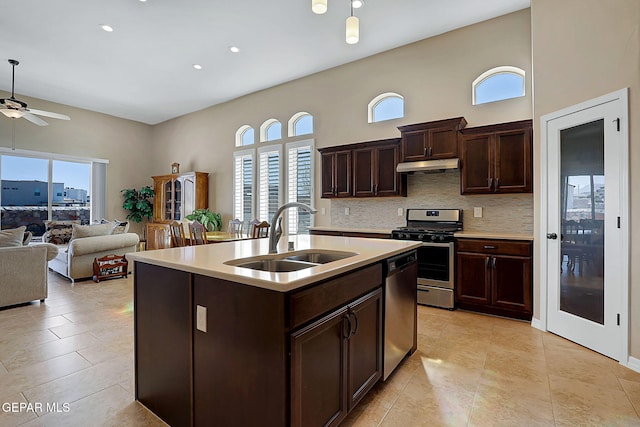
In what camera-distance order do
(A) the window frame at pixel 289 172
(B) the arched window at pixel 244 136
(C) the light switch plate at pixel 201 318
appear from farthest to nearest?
(B) the arched window at pixel 244 136, (A) the window frame at pixel 289 172, (C) the light switch plate at pixel 201 318

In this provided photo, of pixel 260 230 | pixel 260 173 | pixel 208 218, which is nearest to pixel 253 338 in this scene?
pixel 260 230

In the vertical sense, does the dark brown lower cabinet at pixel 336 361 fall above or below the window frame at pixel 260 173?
below

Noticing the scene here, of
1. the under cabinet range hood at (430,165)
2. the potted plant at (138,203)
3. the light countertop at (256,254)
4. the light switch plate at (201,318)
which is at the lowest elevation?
the light switch plate at (201,318)

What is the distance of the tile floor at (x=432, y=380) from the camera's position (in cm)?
185

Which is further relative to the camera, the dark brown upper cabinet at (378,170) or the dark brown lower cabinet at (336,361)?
the dark brown upper cabinet at (378,170)

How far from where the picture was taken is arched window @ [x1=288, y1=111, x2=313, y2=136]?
5.84m

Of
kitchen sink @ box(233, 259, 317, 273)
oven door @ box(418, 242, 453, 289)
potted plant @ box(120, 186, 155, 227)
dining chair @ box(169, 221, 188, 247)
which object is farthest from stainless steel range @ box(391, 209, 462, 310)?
potted plant @ box(120, 186, 155, 227)

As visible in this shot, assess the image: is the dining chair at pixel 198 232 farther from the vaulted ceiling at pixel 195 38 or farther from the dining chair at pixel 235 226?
the vaulted ceiling at pixel 195 38

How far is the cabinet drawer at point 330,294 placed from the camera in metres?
1.31

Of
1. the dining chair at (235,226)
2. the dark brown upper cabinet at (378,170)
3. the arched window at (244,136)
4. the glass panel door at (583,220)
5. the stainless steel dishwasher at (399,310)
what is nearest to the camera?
the stainless steel dishwasher at (399,310)

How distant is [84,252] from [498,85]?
6436mm

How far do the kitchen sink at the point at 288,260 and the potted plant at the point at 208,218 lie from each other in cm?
512

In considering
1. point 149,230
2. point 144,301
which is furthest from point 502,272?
point 149,230

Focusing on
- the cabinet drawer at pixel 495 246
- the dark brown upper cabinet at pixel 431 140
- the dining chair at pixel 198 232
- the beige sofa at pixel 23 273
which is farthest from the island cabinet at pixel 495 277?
the beige sofa at pixel 23 273
